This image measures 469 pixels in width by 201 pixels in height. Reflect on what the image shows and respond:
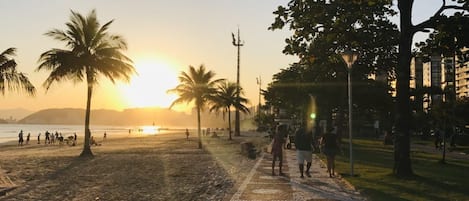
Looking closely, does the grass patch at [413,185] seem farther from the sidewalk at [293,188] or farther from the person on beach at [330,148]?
the person on beach at [330,148]

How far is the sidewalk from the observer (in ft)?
33.8

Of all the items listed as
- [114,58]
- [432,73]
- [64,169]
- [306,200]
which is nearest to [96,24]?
[114,58]

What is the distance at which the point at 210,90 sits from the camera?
3928cm

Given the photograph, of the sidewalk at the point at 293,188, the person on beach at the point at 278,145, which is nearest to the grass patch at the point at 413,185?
the sidewalk at the point at 293,188

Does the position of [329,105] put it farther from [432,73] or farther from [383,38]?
[432,73]

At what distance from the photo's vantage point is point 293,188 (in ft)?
38.1

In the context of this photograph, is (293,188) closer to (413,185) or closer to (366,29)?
(413,185)

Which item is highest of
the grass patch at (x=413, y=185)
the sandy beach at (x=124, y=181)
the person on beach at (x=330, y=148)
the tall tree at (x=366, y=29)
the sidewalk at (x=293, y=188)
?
the tall tree at (x=366, y=29)

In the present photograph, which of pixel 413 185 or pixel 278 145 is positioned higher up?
pixel 278 145

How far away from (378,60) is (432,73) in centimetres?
11647

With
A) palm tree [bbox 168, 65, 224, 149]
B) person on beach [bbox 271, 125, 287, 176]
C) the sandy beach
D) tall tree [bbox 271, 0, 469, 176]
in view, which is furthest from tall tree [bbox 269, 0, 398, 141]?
palm tree [bbox 168, 65, 224, 149]

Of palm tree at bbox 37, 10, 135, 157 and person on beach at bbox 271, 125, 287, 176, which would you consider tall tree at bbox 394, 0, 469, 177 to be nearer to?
person on beach at bbox 271, 125, 287, 176

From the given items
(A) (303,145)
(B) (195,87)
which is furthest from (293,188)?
(B) (195,87)

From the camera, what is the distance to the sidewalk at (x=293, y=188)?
10.3 m
